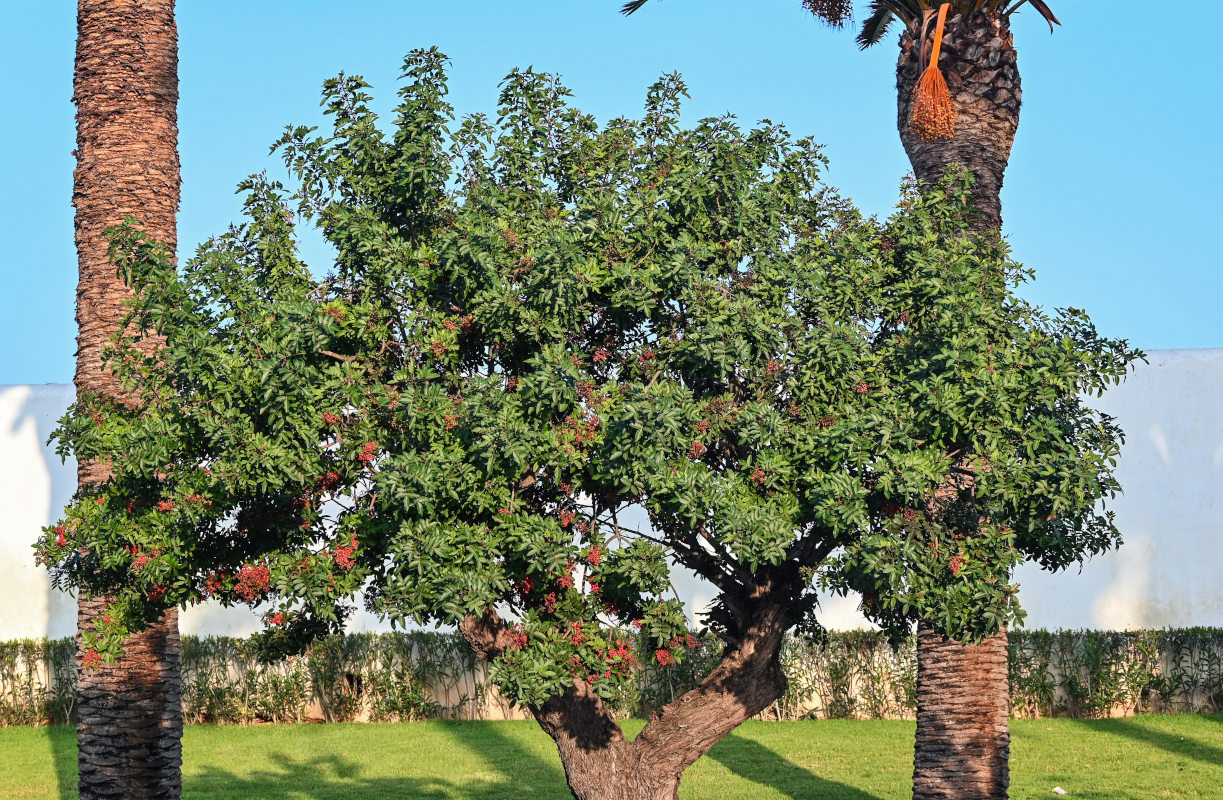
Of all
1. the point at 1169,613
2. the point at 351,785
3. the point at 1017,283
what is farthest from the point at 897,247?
the point at 1169,613

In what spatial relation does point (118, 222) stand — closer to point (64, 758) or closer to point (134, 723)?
point (134, 723)

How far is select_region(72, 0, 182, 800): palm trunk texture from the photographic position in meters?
13.1

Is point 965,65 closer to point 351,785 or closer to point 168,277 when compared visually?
point 168,277

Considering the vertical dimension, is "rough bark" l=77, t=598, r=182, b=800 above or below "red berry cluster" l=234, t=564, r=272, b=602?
below

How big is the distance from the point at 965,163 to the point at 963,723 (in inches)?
231

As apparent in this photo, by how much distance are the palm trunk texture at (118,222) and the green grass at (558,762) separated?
4.81m

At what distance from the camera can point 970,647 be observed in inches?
523

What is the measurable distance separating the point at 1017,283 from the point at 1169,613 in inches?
675

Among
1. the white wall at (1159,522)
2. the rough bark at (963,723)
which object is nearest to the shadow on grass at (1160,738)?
the white wall at (1159,522)

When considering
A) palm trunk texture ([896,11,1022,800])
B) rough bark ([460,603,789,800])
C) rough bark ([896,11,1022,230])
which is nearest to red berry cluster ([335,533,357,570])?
rough bark ([460,603,789,800])

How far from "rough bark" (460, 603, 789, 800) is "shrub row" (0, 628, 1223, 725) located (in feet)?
34.3

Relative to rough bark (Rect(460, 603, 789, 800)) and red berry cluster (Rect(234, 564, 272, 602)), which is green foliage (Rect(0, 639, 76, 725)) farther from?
red berry cluster (Rect(234, 564, 272, 602))

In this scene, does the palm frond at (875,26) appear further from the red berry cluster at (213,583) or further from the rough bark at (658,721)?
the red berry cluster at (213,583)

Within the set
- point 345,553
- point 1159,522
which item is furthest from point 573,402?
point 1159,522
